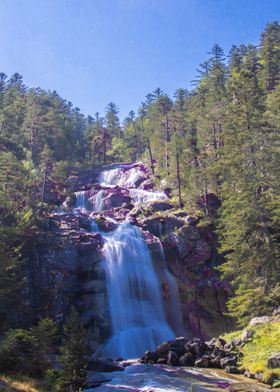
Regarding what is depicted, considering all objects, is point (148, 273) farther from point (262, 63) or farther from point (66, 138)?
point (262, 63)

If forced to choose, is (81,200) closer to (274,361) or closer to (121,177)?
(121,177)

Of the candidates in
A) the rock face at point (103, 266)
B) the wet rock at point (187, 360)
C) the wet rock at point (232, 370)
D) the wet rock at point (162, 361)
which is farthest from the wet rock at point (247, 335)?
the wet rock at point (162, 361)

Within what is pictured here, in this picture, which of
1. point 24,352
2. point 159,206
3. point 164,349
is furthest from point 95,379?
point 159,206

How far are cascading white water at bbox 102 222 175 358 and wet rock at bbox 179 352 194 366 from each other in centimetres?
814

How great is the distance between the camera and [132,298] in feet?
122

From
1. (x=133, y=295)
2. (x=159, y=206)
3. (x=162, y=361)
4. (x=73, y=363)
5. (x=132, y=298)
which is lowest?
(x=162, y=361)

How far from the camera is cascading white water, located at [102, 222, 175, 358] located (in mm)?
33625

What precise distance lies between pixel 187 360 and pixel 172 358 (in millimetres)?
933

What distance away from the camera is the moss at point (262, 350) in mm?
20091

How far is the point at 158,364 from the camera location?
2502 centimetres

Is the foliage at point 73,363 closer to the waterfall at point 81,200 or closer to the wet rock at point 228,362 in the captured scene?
the wet rock at point 228,362

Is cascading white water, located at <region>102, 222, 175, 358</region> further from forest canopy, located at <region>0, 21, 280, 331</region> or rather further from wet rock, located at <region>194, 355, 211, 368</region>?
wet rock, located at <region>194, 355, 211, 368</region>

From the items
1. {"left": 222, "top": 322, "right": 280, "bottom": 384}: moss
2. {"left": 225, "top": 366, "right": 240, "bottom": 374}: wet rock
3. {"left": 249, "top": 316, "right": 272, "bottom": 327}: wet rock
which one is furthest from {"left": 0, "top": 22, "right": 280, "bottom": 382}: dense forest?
{"left": 225, "top": 366, "right": 240, "bottom": 374}: wet rock

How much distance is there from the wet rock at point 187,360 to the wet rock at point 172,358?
31cm
